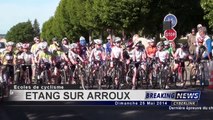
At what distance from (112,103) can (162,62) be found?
335 inches

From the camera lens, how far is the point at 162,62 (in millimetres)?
17125

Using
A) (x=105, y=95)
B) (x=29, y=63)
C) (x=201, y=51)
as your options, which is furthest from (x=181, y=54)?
(x=105, y=95)

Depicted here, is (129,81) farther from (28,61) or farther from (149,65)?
(28,61)

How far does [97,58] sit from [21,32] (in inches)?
5855

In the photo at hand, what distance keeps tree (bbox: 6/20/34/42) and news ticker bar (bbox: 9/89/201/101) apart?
508 ft

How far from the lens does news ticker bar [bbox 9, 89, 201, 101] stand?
336 inches

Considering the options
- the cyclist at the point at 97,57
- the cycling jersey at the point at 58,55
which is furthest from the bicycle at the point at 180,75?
the cycling jersey at the point at 58,55

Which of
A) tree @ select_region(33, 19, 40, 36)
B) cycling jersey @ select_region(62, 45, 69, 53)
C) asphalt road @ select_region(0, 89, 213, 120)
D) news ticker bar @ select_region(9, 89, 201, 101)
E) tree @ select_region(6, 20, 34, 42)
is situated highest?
tree @ select_region(33, 19, 40, 36)

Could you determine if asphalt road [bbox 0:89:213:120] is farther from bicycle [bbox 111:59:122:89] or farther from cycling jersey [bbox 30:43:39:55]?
cycling jersey [bbox 30:43:39:55]

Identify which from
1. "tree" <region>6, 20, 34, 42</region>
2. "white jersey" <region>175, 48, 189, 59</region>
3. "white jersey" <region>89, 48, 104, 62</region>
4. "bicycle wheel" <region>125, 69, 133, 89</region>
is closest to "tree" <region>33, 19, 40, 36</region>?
"tree" <region>6, 20, 34, 42</region>

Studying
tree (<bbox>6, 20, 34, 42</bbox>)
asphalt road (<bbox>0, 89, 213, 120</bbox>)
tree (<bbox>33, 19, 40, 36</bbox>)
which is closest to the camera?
asphalt road (<bbox>0, 89, 213, 120</bbox>)

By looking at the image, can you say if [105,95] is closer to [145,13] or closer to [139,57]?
[139,57]

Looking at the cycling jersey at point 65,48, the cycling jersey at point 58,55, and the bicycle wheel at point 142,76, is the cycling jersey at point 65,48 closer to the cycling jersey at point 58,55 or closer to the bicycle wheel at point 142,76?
the cycling jersey at point 58,55

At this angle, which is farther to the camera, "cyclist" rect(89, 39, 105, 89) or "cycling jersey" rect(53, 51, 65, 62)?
"cycling jersey" rect(53, 51, 65, 62)
